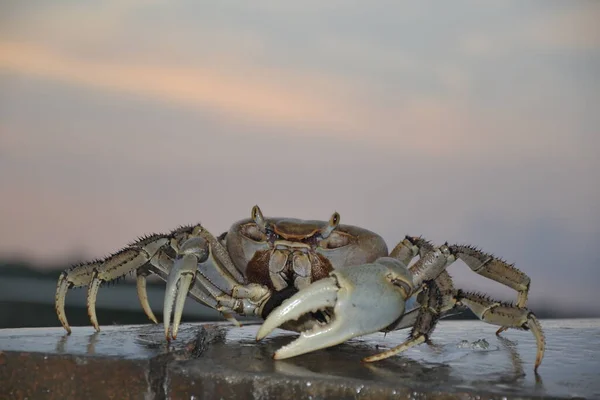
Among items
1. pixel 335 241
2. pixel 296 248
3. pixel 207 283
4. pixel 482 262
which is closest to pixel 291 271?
pixel 296 248

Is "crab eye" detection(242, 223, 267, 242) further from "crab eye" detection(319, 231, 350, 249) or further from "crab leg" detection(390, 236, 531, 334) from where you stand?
"crab leg" detection(390, 236, 531, 334)

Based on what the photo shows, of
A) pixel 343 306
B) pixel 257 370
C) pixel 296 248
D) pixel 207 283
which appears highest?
pixel 296 248

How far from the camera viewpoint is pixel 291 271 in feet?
15.0

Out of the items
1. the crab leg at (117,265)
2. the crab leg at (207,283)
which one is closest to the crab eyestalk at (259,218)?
the crab leg at (207,283)

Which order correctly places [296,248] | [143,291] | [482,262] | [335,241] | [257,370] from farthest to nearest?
1. [143,291]
2. [482,262]
3. [335,241]
4. [296,248]
5. [257,370]

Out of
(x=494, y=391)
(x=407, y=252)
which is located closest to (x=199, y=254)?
(x=407, y=252)

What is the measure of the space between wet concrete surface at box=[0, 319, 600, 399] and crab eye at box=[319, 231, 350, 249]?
689mm

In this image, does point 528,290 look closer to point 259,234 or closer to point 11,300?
point 259,234

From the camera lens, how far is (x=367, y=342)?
4.51 meters

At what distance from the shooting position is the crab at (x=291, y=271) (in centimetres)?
386

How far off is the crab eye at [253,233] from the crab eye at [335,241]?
0.36 metres

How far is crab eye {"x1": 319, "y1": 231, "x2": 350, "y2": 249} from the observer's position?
15.3ft

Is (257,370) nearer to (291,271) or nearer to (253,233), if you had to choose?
(291,271)

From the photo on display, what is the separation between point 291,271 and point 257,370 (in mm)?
1347
